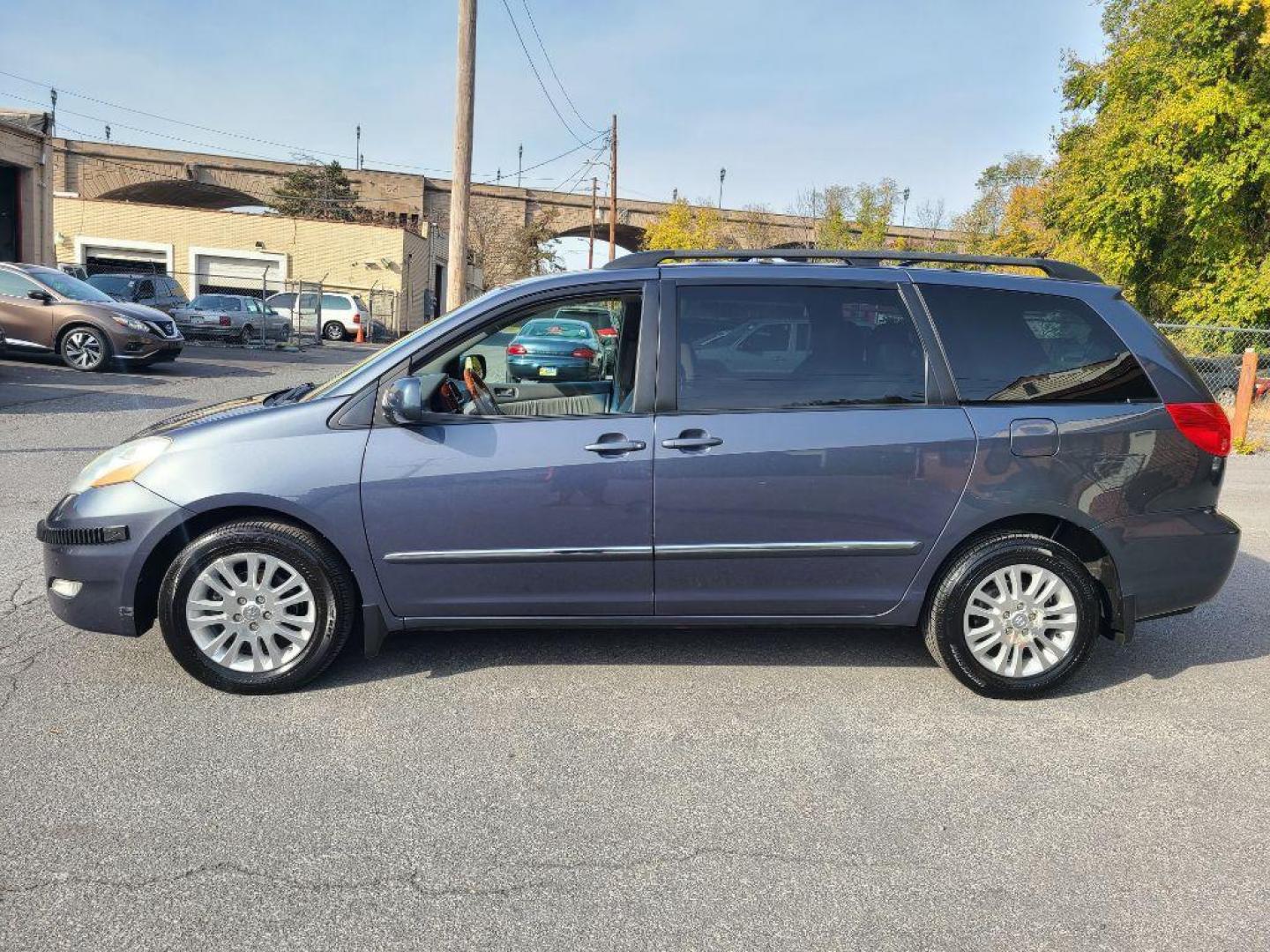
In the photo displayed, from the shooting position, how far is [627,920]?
2498mm

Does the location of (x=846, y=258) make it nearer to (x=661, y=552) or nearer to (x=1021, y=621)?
(x=661, y=552)

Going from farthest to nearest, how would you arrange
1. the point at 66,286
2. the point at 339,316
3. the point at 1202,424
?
the point at 339,316, the point at 66,286, the point at 1202,424

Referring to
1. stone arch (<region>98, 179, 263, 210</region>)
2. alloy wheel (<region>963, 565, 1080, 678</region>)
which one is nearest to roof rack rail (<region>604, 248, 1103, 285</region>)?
alloy wheel (<region>963, 565, 1080, 678</region>)

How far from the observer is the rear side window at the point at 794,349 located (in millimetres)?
3908

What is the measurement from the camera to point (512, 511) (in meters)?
3.77

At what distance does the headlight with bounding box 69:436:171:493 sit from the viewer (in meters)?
3.81

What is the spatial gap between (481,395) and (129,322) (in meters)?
13.4

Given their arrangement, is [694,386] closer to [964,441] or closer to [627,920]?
[964,441]

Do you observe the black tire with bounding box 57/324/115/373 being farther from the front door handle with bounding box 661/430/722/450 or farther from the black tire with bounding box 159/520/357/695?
the front door handle with bounding box 661/430/722/450

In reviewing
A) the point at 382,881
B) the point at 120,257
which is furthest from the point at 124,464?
the point at 120,257

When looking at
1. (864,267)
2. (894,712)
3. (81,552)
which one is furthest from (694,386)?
(81,552)

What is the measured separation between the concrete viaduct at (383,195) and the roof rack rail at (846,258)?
4788 cm

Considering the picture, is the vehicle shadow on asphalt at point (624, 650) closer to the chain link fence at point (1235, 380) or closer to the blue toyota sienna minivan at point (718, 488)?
the blue toyota sienna minivan at point (718, 488)

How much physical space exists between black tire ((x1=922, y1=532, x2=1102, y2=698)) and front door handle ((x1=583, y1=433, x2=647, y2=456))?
140 centimetres
